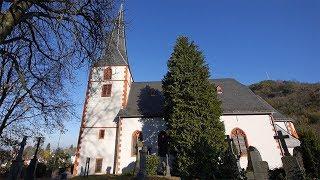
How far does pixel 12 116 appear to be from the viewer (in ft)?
67.6

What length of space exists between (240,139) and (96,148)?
12.4 metres

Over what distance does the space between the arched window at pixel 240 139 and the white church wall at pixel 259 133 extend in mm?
252

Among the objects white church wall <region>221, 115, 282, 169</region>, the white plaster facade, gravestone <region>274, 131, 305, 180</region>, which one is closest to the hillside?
white church wall <region>221, 115, 282, 169</region>

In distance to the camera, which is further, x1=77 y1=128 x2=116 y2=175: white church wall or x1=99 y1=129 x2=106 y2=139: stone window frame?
x1=99 y1=129 x2=106 y2=139: stone window frame

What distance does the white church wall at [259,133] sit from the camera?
2219cm

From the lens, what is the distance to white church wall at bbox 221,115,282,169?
874 inches

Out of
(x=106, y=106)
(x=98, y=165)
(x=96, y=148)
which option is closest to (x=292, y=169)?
(x=98, y=165)

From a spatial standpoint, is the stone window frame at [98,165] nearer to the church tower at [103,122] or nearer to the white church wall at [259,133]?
the church tower at [103,122]

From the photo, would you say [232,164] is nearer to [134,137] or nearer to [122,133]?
[134,137]

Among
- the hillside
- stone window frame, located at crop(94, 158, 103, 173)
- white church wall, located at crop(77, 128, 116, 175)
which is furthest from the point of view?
the hillside

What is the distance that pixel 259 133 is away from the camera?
23172mm

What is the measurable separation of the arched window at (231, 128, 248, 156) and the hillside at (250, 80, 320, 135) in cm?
1849

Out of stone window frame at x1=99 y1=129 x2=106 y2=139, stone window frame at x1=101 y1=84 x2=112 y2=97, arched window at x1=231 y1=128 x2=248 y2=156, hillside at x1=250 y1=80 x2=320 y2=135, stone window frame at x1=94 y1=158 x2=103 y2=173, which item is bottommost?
stone window frame at x1=94 y1=158 x2=103 y2=173

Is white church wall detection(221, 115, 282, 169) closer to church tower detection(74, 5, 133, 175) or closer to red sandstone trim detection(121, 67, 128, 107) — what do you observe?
red sandstone trim detection(121, 67, 128, 107)
